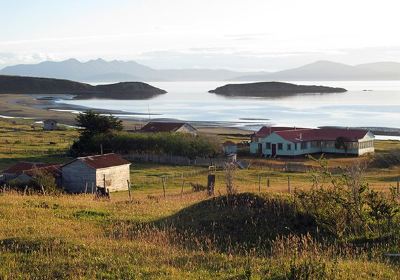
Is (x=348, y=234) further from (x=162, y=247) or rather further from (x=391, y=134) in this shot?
(x=391, y=134)

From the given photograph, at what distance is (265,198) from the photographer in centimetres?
1606

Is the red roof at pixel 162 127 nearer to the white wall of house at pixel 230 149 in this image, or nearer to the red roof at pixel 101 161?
the white wall of house at pixel 230 149

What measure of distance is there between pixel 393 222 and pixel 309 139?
2096 inches

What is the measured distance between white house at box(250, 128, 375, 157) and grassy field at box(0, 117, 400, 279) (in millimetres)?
44704

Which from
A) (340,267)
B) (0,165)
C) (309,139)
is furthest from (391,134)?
(340,267)

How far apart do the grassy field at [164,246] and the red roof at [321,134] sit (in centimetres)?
4513

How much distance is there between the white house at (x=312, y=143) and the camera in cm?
6494

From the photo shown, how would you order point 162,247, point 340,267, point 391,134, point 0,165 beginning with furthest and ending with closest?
point 391,134 → point 0,165 → point 162,247 → point 340,267

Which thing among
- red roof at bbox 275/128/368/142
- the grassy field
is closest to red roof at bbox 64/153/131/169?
the grassy field

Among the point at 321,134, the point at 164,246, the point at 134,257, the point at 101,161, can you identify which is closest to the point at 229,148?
the point at 321,134

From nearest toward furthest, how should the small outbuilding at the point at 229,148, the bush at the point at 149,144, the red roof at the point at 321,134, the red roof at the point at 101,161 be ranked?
the red roof at the point at 101,161
the bush at the point at 149,144
the small outbuilding at the point at 229,148
the red roof at the point at 321,134

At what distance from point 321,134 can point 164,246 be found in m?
57.1

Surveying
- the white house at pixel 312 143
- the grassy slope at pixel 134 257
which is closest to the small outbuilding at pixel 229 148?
the white house at pixel 312 143

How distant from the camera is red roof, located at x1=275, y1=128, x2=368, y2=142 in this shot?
65188mm
